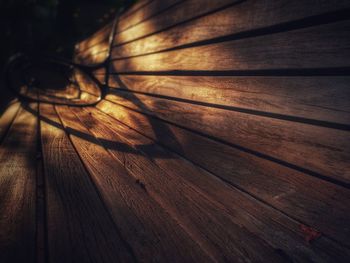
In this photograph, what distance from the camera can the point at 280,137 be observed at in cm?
90

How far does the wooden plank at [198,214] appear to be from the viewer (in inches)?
23.3

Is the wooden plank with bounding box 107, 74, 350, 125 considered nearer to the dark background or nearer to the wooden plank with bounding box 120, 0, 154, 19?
the wooden plank with bounding box 120, 0, 154, 19

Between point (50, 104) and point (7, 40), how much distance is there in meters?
5.74

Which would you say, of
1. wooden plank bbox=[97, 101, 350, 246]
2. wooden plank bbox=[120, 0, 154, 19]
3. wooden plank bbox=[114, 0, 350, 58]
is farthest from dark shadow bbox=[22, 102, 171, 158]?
wooden plank bbox=[120, 0, 154, 19]

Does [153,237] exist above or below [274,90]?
below

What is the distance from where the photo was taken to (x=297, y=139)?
33.1 inches

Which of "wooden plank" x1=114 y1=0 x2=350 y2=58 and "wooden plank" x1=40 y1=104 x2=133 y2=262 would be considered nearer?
"wooden plank" x1=40 y1=104 x2=133 y2=262

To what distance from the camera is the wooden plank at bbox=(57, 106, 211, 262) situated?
0.57 meters

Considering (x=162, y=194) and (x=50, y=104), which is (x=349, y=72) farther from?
(x=50, y=104)

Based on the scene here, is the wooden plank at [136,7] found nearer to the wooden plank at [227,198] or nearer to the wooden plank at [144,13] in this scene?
the wooden plank at [144,13]

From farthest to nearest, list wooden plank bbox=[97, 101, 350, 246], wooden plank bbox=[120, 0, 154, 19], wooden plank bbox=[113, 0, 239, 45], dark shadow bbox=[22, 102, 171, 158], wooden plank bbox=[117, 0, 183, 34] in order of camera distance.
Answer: wooden plank bbox=[120, 0, 154, 19], wooden plank bbox=[117, 0, 183, 34], wooden plank bbox=[113, 0, 239, 45], dark shadow bbox=[22, 102, 171, 158], wooden plank bbox=[97, 101, 350, 246]

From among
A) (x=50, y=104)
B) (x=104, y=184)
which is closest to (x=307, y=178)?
(x=104, y=184)

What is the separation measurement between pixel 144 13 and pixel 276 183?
223 cm

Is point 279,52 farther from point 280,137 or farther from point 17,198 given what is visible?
point 17,198
